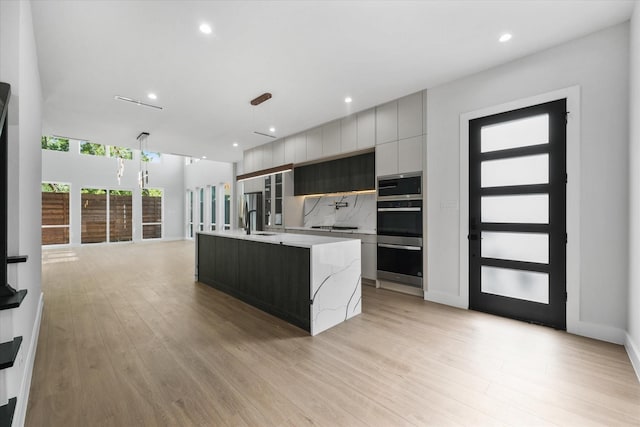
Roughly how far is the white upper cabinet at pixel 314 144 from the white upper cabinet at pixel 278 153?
3.12 ft

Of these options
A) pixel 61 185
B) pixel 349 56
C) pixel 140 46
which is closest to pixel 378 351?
pixel 349 56

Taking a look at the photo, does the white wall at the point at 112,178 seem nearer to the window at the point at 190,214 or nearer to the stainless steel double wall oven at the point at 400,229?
the window at the point at 190,214

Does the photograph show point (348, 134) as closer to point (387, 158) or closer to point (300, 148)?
point (387, 158)

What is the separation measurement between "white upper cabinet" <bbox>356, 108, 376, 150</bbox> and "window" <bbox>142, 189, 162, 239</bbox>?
10158 millimetres

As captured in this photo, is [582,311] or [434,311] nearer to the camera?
[582,311]

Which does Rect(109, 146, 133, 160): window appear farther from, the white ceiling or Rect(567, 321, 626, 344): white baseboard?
Rect(567, 321, 626, 344): white baseboard

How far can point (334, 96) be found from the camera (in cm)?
423

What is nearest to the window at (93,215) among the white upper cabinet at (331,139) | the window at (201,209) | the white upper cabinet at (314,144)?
the window at (201,209)

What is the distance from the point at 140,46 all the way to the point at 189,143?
438 cm

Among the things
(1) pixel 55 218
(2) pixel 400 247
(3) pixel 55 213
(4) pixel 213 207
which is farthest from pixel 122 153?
(2) pixel 400 247

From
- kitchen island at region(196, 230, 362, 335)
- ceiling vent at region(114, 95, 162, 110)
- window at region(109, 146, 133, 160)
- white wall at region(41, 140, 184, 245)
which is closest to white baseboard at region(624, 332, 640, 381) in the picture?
kitchen island at region(196, 230, 362, 335)

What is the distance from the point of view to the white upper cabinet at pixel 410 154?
4039 mm

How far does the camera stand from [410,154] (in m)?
4.14

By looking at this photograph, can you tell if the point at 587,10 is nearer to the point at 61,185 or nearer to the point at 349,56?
the point at 349,56
